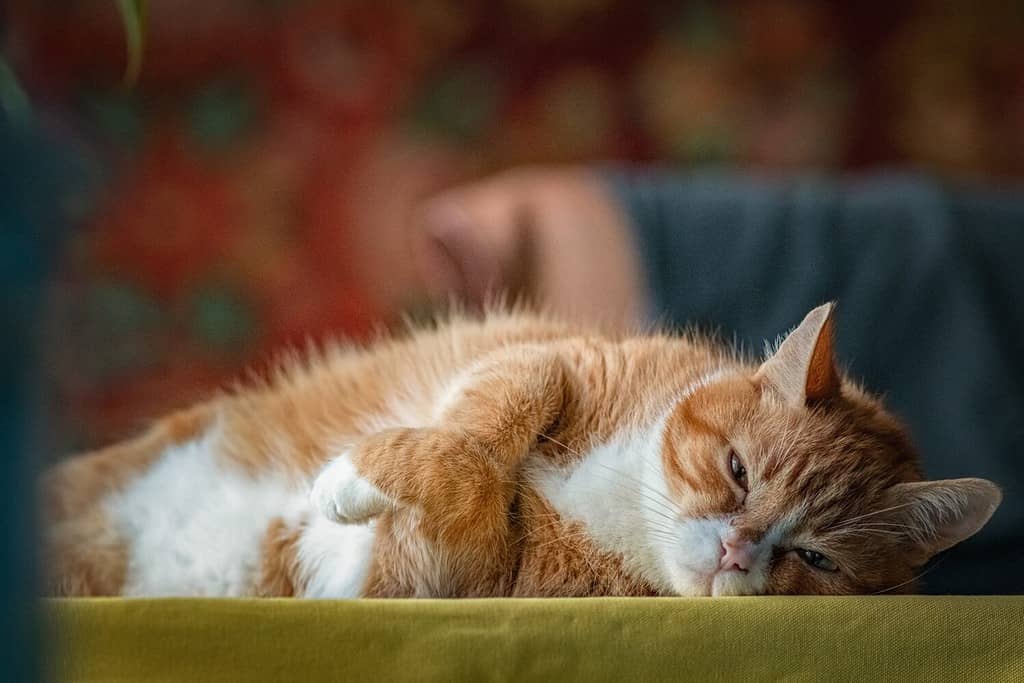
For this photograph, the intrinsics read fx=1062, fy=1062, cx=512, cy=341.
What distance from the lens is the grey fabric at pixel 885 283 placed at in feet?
5.38

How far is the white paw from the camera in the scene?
1.08m

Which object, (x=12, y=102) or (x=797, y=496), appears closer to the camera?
(x=12, y=102)

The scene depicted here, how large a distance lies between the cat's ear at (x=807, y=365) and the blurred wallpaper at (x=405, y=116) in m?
1.11

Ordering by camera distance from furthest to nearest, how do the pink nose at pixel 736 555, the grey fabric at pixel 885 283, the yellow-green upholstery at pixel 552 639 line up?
the grey fabric at pixel 885 283 < the pink nose at pixel 736 555 < the yellow-green upholstery at pixel 552 639

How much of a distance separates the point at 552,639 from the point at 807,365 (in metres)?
0.43

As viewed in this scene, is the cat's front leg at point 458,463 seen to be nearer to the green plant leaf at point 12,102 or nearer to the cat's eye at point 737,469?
the cat's eye at point 737,469

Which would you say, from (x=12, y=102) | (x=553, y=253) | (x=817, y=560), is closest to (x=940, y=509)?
(x=817, y=560)

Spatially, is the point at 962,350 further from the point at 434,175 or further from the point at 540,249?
the point at 434,175

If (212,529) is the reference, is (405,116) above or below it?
above

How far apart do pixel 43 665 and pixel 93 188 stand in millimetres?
223

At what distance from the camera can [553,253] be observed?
1.68 m

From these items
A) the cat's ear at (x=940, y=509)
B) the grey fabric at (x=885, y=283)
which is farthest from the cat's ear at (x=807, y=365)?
the grey fabric at (x=885, y=283)

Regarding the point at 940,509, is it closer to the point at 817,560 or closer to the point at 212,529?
the point at 817,560

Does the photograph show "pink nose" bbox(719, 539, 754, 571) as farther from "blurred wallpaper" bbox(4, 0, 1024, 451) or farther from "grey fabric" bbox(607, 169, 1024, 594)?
"blurred wallpaper" bbox(4, 0, 1024, 451)
